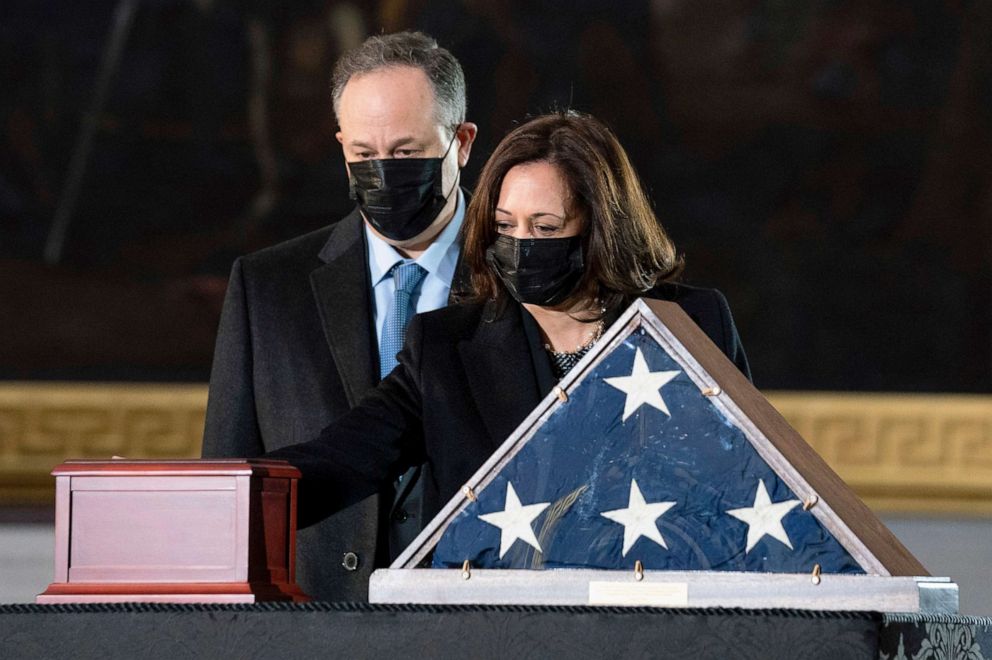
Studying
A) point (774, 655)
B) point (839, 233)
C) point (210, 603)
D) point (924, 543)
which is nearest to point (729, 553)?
point (774, 655)

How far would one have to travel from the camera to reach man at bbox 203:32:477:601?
341 cm

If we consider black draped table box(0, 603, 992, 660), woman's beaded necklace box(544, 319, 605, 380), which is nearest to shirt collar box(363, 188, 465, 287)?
woman's beaded necklace box(544, 319, 605, 380)

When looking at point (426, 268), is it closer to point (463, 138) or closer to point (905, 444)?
point (463, 138)

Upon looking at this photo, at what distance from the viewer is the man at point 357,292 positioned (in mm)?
3412

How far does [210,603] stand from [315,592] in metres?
1.32

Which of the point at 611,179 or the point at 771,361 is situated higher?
the point at 611,179

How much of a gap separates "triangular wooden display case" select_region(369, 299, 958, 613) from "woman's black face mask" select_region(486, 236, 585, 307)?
47 cm

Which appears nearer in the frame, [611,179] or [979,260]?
[611,179]

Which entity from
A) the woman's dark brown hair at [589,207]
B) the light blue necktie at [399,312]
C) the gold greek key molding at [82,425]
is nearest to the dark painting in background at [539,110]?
the gold greek key molding at [82,425]

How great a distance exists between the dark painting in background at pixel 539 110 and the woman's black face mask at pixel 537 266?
5.45m

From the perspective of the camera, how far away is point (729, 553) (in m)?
2.12

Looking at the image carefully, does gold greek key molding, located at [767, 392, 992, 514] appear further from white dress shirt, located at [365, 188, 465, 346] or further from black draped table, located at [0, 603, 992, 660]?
black draped table, located at [0, 603, 992, 660]

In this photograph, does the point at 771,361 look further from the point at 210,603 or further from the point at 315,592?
the point at 210,603

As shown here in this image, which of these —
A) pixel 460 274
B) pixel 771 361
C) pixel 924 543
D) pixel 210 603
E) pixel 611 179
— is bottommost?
pixel 924 543
